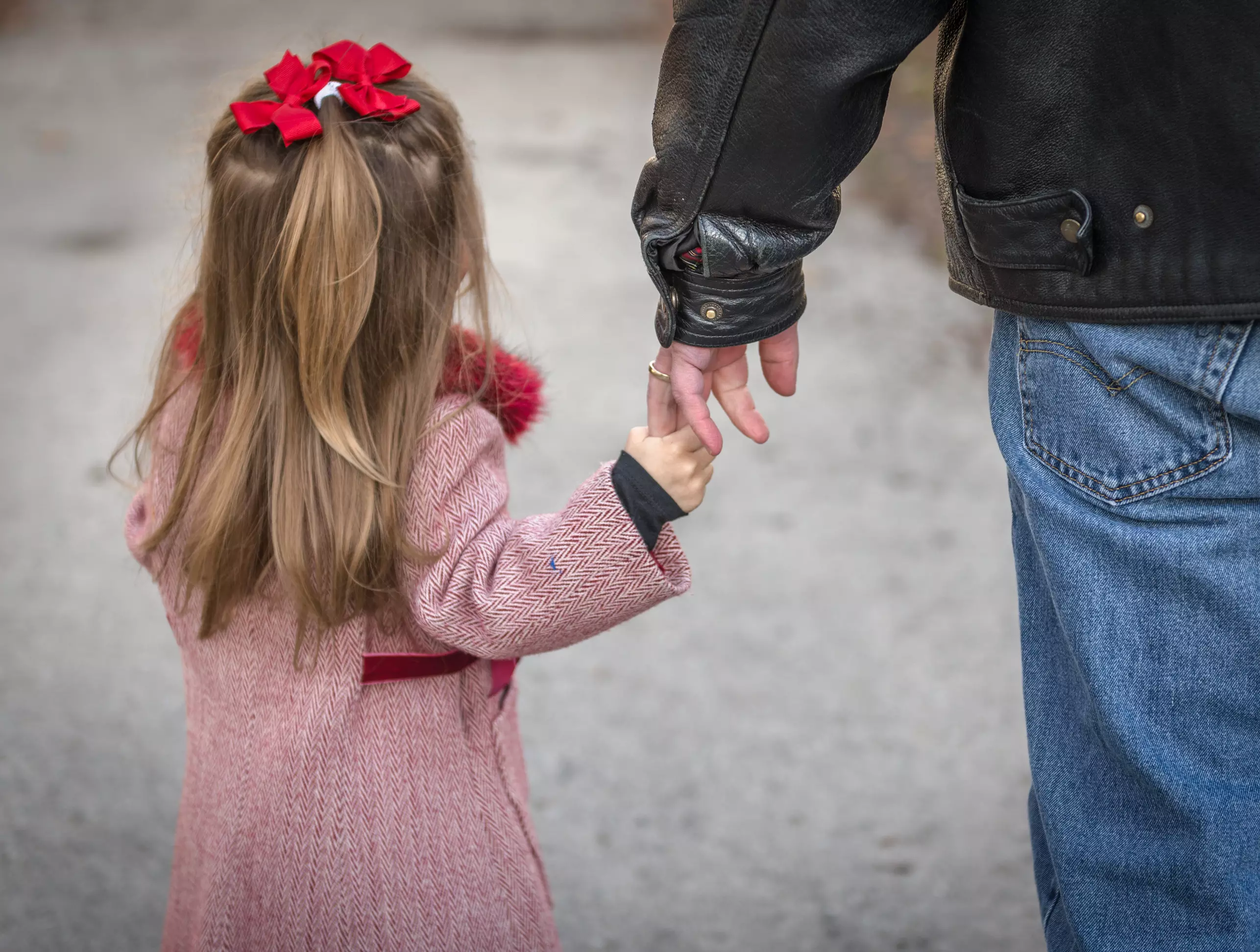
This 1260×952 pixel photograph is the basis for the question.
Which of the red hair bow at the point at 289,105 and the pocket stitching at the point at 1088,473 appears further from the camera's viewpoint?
the red hair bow at the point at 289,105

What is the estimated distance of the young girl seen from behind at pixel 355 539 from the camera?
5.40 feet

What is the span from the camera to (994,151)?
1437 millimetres

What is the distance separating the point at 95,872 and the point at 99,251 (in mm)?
3931

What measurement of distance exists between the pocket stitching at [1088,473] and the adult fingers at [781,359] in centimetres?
45

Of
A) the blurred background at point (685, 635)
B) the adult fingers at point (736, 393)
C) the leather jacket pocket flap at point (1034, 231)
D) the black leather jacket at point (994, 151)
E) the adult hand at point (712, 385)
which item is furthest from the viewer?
the blurred background at point (685, 635)

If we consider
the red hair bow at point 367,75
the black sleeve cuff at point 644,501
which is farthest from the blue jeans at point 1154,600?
the red hair bow at point 367,75

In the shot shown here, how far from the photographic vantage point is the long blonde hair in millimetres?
1660

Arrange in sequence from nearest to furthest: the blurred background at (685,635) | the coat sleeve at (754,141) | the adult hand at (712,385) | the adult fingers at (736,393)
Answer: the coat sleeve at (754,141), the adult hand at (712,385), the adult fingers at (736,393), the blurred background at (685,635)

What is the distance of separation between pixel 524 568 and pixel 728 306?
454 mm

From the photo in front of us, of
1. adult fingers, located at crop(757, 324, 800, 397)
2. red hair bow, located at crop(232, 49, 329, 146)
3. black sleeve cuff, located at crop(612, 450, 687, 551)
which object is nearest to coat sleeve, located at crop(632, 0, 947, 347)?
adult fingers, located at crop(757, 324, 800, 397)

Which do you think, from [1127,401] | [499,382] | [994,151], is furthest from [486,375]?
[1127,401]

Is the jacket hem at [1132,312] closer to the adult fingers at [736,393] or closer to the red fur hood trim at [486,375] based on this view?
the adult fingers at [736,393]

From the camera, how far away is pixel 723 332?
172 cm

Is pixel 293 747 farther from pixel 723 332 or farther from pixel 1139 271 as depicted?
pixel 1139 271
